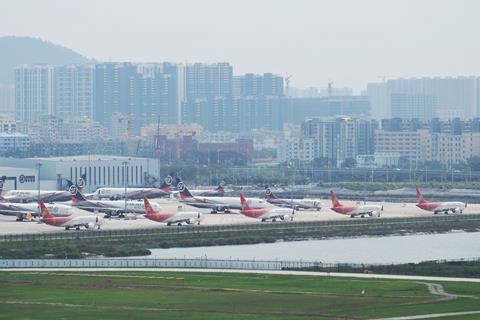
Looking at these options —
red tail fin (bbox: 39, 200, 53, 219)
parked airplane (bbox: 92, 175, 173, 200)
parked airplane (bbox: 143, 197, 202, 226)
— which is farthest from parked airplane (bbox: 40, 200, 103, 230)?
parked airplane (bbox: 92, 175, 173, 200)

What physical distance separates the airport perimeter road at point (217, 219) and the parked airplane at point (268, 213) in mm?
529

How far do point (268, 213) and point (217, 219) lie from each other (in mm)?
3161

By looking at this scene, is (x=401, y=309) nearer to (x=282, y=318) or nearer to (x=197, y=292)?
(x=282, y=318)

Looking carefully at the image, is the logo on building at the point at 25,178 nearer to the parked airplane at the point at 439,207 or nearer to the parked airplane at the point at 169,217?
the parked airplane at the point at 439,207

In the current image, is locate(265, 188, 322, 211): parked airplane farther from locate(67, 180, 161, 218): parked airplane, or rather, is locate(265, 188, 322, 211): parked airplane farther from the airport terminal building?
the airport terminal building

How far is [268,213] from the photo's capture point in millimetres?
105000

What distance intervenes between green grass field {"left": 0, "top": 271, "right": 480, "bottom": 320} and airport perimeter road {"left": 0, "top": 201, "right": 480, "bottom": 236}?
26707 millimetres

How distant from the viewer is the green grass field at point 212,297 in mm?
54875

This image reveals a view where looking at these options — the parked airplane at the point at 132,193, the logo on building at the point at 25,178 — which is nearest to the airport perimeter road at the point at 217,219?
the parked airplane at the point at 132,193

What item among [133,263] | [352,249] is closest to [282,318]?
[133,263]

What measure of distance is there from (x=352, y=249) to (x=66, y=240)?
1381cm

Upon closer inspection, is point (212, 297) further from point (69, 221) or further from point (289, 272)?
point (69, 221)

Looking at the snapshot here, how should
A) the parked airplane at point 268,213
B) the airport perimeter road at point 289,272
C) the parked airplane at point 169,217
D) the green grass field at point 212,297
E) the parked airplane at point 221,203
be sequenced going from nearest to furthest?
the green grass field at point 212,297 → the airport perimeter road at point 289,272 → the parked airplane at point 169,217 → the parked airplane at point 268,213 → the parked airplane at point 221,203

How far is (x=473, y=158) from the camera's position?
7662 inches
